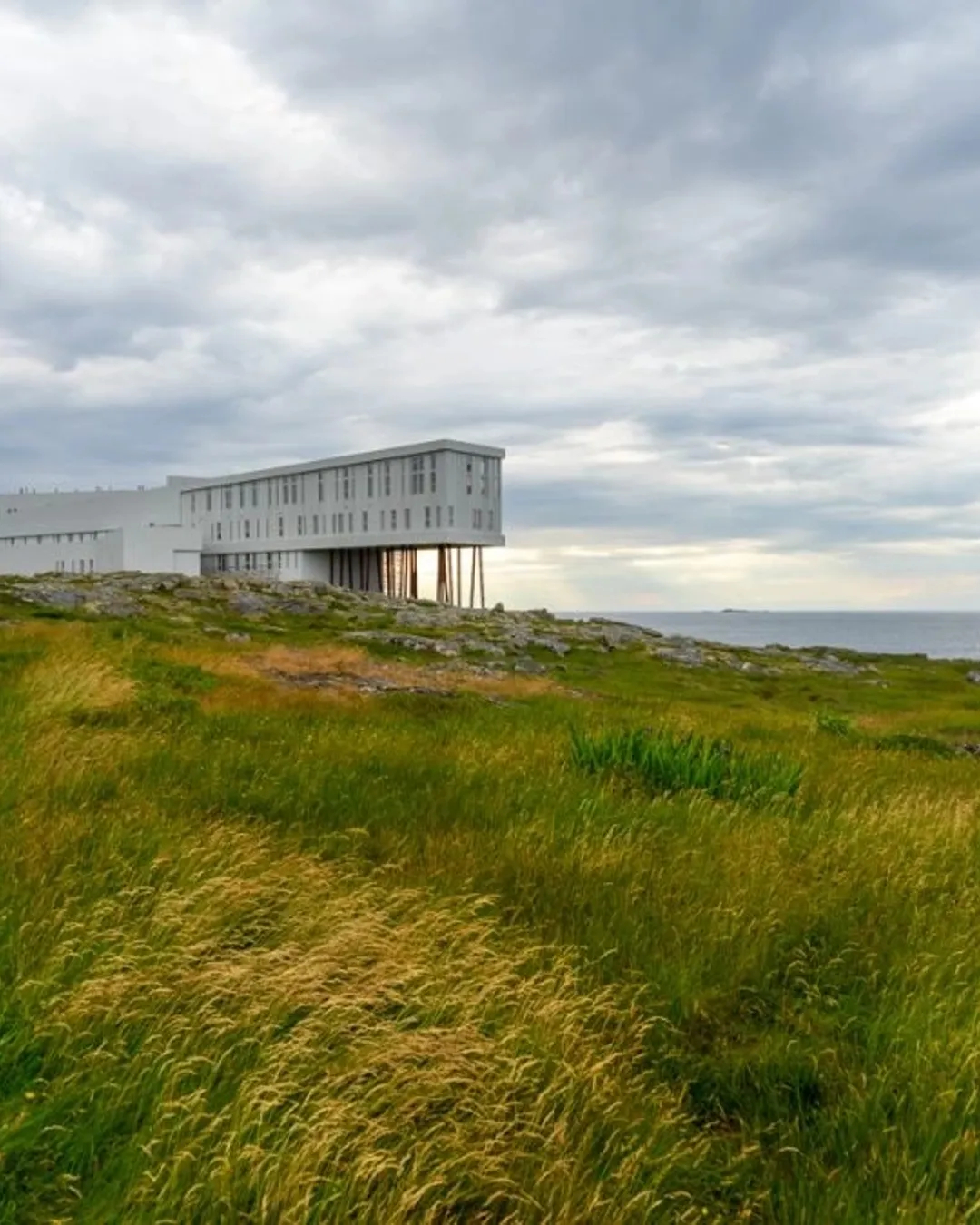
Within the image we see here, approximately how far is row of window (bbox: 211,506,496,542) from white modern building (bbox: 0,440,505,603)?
0.25ft

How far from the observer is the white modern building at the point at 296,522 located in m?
64.1

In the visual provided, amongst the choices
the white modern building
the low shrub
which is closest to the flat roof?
the white modern building

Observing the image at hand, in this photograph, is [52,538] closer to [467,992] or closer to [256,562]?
[256,562]

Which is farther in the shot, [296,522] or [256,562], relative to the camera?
[256,562]

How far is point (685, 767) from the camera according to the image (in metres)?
10.0

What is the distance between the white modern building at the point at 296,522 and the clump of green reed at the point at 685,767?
52.8 m

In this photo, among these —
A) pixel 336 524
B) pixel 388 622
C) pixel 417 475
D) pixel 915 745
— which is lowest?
pixel 915 745

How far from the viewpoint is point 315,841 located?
7027mm

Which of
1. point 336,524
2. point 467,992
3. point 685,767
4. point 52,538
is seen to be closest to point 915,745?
point 685,767

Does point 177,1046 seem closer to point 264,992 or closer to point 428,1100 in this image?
point 264,992

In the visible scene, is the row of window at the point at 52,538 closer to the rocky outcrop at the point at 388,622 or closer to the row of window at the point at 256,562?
the row of window at the point at 256,562

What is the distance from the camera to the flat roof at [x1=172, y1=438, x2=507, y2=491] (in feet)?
206

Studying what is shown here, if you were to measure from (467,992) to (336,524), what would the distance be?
221 feet

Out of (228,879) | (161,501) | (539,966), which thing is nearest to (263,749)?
(228,879)
